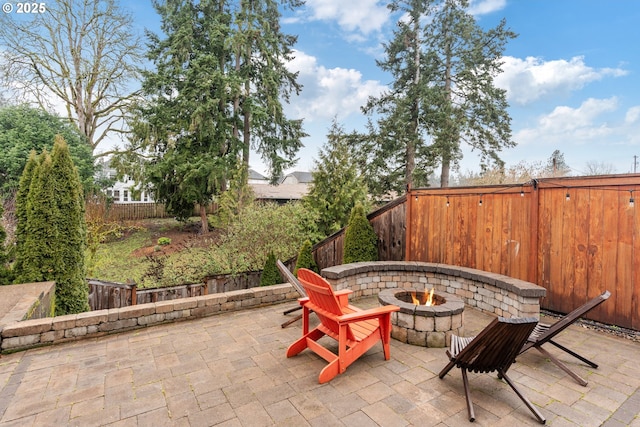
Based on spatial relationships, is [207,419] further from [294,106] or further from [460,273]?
[294,106]

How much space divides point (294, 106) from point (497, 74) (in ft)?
34.3

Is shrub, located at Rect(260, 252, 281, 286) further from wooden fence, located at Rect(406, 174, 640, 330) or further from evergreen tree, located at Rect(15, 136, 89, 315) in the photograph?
wooden fence, located at Rect(406, 174, 640, 330)

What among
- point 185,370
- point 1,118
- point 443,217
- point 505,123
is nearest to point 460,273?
point 443,217

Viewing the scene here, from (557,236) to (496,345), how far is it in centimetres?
302

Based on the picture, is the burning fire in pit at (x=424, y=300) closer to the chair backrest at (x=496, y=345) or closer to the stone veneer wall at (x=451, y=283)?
the stone veneer wall at (x=451, y=283)

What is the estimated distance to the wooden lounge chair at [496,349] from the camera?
2074 millimetres

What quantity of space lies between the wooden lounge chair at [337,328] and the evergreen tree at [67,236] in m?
3.71

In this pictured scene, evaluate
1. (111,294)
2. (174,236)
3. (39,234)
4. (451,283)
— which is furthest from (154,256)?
(451,283)

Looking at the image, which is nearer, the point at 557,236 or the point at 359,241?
the point at 557,236

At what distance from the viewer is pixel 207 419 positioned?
2.15m

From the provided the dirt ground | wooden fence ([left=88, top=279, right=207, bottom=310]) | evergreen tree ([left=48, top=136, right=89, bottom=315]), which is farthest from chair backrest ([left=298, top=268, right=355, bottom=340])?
the dirt ground

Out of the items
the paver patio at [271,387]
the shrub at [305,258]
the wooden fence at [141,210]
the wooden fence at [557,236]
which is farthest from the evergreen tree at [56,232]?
the wooden fence at [141,210]

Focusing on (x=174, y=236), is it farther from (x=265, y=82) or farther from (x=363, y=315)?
(x=363, y=315)

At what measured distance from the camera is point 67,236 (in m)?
4.52
